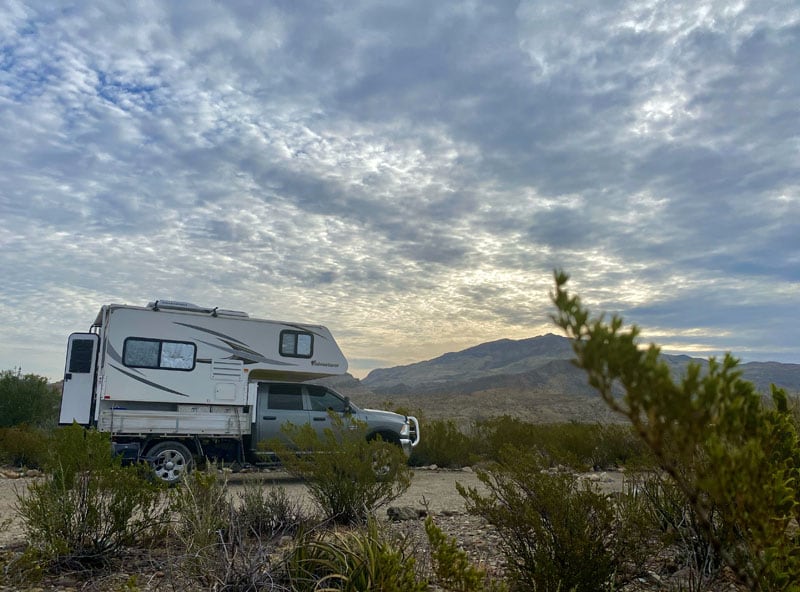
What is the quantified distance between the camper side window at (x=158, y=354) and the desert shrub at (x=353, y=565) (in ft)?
28.1

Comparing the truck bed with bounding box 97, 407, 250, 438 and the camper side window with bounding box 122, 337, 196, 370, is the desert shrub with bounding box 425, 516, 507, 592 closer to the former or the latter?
the truck bed with bounding box 97, 407, 250, 438

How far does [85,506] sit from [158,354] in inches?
269

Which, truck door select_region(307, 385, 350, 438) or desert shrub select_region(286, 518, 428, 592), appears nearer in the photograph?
desert shrub select_region(286, 518, 428, 592)

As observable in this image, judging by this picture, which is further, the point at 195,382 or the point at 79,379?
the point at 195,382

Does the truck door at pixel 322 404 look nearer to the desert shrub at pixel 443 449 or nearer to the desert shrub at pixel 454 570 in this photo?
the desert shrub at pixel 443 449

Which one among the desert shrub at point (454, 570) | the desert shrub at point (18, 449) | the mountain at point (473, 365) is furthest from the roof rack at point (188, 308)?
the mountain at point (473, 365)

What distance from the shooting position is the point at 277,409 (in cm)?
1288

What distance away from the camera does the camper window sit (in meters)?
13.4

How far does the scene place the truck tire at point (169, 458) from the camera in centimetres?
1157

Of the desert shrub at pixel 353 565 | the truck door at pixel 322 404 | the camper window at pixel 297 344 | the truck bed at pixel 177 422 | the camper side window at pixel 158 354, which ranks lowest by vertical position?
the desert shrub at pixel 353 565

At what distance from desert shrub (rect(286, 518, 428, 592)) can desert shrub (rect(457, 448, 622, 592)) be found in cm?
100

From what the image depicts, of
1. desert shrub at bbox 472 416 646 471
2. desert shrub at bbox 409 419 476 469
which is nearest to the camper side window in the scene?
desert shrub at bbox 409 419 476 469

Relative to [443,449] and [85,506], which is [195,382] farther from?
[443,449]

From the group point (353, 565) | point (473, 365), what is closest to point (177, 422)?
point (353, 565)
